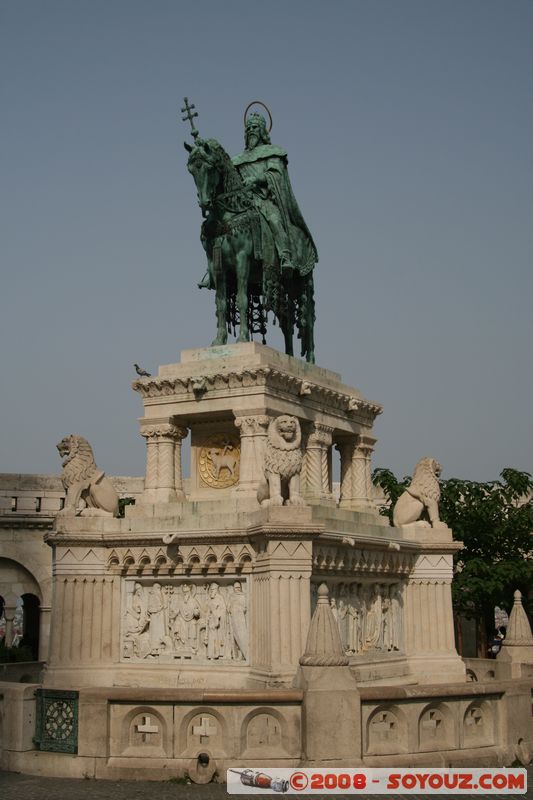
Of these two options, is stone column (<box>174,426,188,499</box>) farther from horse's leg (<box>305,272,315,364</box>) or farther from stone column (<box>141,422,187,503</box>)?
horse's leg (<box>305,272,315,364</box>)

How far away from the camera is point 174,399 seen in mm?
21953

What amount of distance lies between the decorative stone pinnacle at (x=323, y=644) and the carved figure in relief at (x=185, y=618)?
4.24 meters

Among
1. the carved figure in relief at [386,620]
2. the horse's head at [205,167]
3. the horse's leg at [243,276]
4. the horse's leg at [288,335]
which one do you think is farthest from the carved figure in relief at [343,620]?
the horse's head at [205,167]

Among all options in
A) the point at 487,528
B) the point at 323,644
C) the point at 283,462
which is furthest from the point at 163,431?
the point at 487,528

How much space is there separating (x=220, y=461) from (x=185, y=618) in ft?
12.0

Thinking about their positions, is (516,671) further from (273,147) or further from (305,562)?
(273,147)

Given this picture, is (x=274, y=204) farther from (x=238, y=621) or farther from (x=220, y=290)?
(x=238, y=621)

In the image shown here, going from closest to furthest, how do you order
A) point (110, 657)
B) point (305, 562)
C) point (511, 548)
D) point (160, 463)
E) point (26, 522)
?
point (305, 562)
point (110, 657)
point (160, 463)
point (511, 548)
point (26, 522)

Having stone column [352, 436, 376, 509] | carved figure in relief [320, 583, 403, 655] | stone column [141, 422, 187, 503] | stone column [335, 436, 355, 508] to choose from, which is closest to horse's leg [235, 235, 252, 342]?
stone column [141, 422, 187, 503]

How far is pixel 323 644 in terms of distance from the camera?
50.6 feet

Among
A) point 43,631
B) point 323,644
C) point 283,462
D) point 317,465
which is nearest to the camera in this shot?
point 323,644

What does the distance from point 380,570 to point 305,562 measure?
3.55m

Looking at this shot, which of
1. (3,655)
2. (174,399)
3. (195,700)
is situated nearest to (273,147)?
(174,399)

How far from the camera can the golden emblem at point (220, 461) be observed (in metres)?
21.6
